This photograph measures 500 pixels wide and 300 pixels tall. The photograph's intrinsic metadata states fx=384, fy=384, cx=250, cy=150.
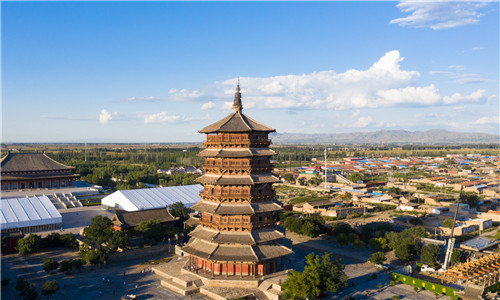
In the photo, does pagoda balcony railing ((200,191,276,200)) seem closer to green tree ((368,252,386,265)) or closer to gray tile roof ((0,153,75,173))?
green tree ((368,252,386,265))

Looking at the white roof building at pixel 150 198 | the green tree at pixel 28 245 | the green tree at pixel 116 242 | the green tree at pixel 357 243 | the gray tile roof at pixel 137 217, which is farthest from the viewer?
the white roof building at pixel 150 198

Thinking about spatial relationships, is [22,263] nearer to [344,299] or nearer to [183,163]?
[344,299]

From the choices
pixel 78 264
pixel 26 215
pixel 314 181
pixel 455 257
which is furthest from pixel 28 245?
pixel 314 181

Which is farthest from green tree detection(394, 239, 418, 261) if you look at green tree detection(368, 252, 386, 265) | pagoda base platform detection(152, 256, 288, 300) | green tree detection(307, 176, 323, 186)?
green tree detection(307, 176, 323, 186)

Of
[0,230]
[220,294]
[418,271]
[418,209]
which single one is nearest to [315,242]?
[418,271]

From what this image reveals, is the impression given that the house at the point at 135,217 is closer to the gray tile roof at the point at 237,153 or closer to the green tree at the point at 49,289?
the green tree at the point at 49,289


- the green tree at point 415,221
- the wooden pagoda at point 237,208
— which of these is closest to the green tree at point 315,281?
the wooden pagoda at point 237,208

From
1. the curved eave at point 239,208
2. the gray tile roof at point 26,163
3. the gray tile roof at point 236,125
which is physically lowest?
the curved eave at point 239,208
